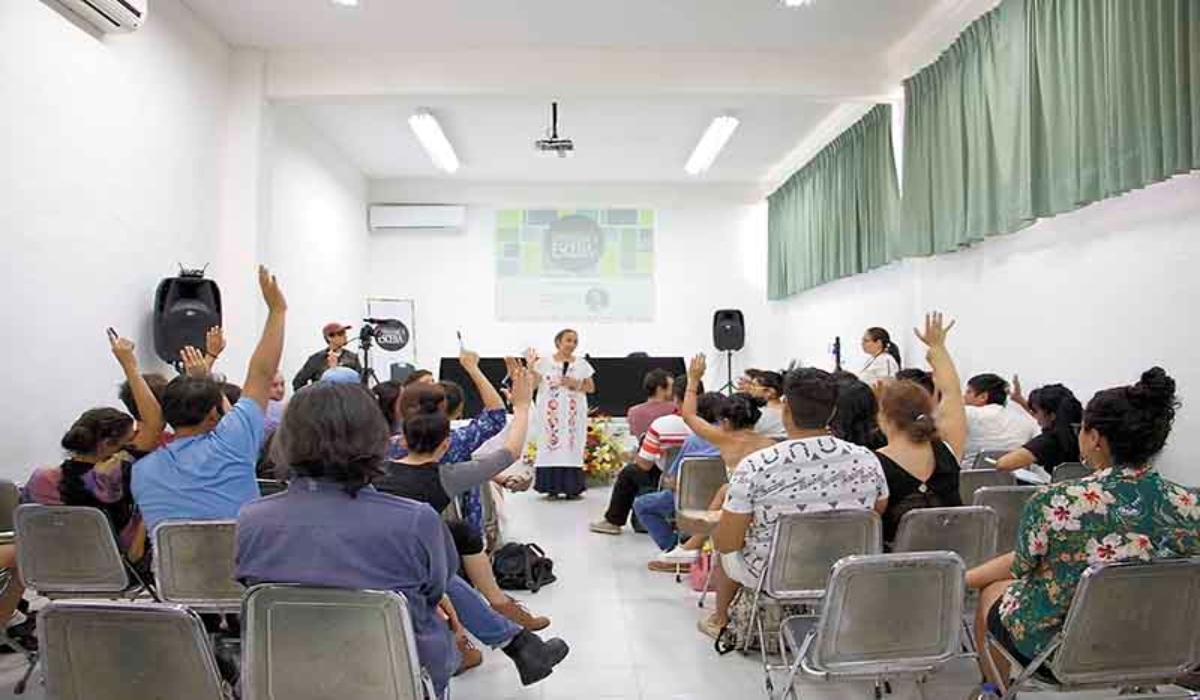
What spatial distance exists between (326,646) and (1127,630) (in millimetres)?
1975

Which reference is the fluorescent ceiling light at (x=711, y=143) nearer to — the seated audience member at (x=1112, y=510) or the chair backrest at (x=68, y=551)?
the seated audience member at (x=1112, y=510)

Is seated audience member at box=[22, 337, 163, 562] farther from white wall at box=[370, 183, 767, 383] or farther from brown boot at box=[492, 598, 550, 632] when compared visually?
white wall at box=[370, 183, 767, 383]

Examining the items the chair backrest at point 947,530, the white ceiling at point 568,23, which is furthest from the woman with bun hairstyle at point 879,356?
the chair backrest at point 947,530

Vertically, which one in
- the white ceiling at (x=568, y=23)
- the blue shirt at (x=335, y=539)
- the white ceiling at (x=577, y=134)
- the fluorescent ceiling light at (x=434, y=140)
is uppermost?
the white ceiling at (x=568, y=23)

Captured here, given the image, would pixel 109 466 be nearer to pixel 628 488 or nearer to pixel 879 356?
pixel 628 488

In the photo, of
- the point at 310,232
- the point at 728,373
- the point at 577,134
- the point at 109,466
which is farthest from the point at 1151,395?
the point at 728,373

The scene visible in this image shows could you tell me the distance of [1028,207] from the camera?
5.16 meters

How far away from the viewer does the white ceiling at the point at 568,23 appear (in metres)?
6.16

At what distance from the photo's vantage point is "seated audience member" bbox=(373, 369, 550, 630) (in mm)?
2834

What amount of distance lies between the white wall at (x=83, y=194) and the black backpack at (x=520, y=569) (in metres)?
2.57

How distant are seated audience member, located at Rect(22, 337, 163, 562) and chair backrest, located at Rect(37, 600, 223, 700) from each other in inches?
51.2

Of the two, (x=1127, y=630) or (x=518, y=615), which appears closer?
(x=1127, y=630)

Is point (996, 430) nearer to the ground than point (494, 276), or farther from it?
nearer to the ground

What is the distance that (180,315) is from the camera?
19.0 ft
